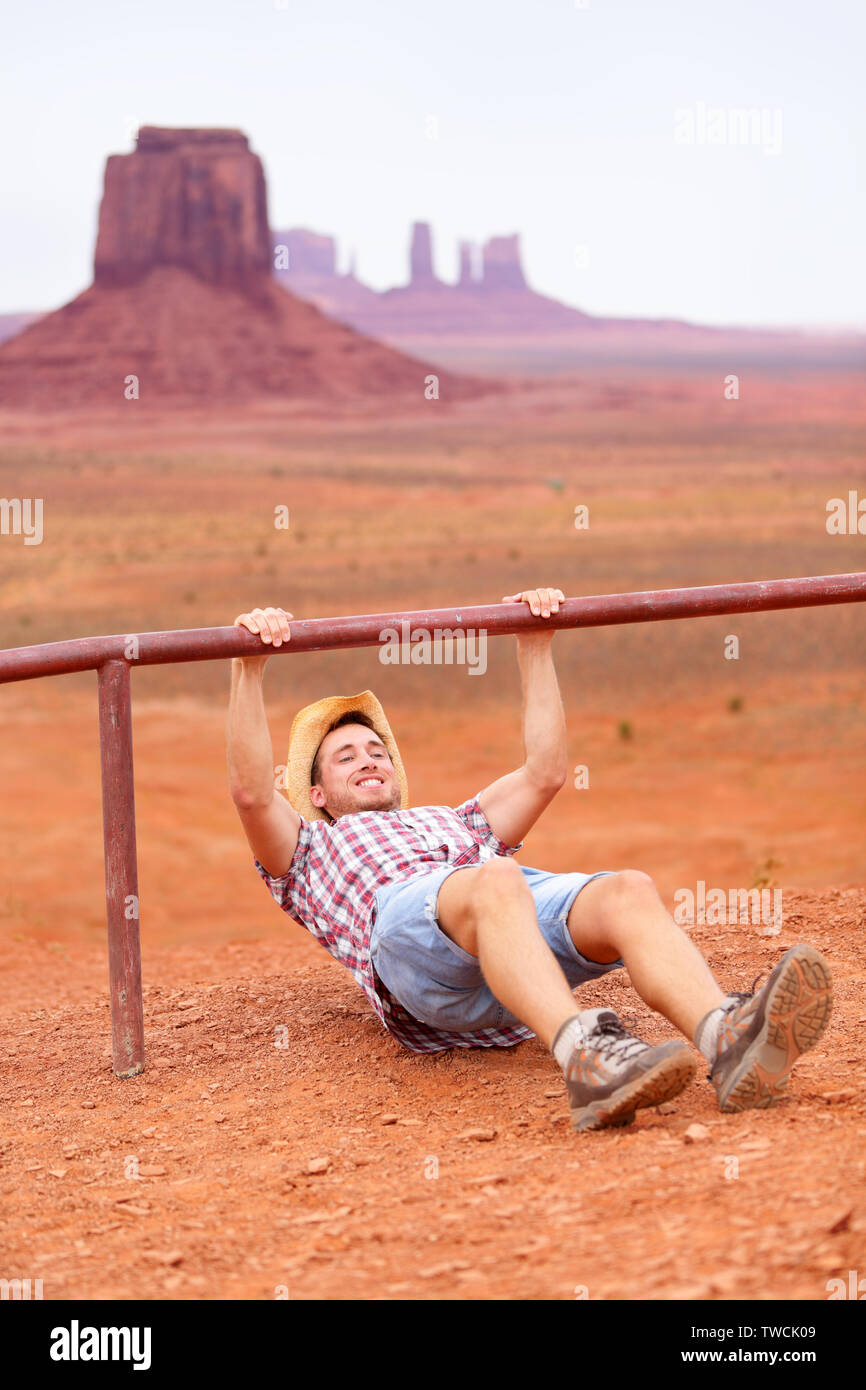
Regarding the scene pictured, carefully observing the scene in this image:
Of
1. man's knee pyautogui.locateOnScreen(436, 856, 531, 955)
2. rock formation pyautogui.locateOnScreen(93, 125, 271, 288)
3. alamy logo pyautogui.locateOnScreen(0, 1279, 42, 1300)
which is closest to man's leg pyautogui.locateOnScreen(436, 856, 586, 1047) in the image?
man's knee pyautogui.locateOnScreen(436, 856, 531, 955)

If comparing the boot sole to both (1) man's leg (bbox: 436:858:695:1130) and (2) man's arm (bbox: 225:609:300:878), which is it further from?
(2) man's arm (bbox: 225:609:300:878)

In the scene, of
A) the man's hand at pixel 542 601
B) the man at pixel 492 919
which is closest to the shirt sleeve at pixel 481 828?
the man at pixel 492 919

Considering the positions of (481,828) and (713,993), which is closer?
(713,993)

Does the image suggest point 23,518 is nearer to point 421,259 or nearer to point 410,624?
point 410,624

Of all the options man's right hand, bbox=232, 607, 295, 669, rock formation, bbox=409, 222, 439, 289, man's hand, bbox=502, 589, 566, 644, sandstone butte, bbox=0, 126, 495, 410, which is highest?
rock formation, bbox=409, 222, 439, 289

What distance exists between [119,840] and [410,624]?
3.04 feet

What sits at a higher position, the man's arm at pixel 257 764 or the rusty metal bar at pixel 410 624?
the rusty metal bar at pixel 410 624

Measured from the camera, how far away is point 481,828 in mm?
3666

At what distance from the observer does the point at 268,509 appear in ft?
134

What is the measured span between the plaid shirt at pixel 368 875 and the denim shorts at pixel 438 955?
0.08m

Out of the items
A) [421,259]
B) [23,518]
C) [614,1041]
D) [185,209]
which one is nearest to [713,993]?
[614,1041]

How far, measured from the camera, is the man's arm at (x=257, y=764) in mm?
3256

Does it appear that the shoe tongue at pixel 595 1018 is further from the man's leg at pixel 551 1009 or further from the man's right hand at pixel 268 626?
the man's right hand at pixel 268 626

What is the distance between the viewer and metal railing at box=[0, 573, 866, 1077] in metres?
3.35
